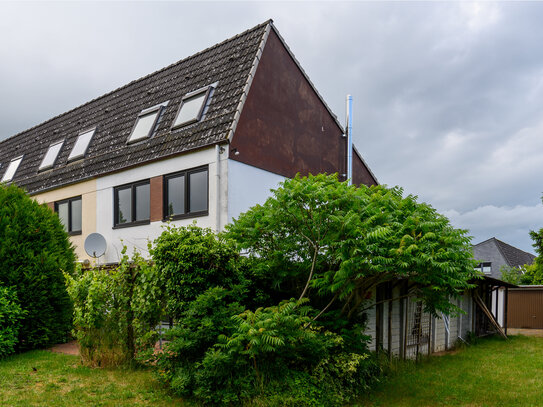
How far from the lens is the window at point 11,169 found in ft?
71.9

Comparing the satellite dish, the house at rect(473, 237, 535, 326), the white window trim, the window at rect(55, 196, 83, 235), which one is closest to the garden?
the satellite dish

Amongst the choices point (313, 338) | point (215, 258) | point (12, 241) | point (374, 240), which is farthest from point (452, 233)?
point (12, 241)

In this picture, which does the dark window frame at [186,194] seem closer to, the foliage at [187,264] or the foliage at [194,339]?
the foliage at [187,264]

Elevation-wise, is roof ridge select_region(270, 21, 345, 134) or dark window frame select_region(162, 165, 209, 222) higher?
roof ridge select_region(270, 21, 345, 134)

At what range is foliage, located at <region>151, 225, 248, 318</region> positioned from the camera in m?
8.06

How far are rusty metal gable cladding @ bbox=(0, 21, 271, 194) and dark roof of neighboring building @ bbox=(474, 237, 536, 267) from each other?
4046cm

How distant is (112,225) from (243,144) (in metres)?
5.93

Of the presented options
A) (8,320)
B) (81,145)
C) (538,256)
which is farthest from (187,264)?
(538,256)

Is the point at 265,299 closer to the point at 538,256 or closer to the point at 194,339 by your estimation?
the point at 194,339

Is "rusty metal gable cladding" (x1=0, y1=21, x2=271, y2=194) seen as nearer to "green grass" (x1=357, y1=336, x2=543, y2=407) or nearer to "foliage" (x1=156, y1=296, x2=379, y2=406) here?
"foliage" (x1=156, y1=296, x2=379, y2=406)

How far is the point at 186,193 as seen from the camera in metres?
14.2

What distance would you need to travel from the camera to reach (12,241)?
1094cm

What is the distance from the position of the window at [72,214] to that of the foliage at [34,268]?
234 inches

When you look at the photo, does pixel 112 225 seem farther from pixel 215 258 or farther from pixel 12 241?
pixel 215 258
